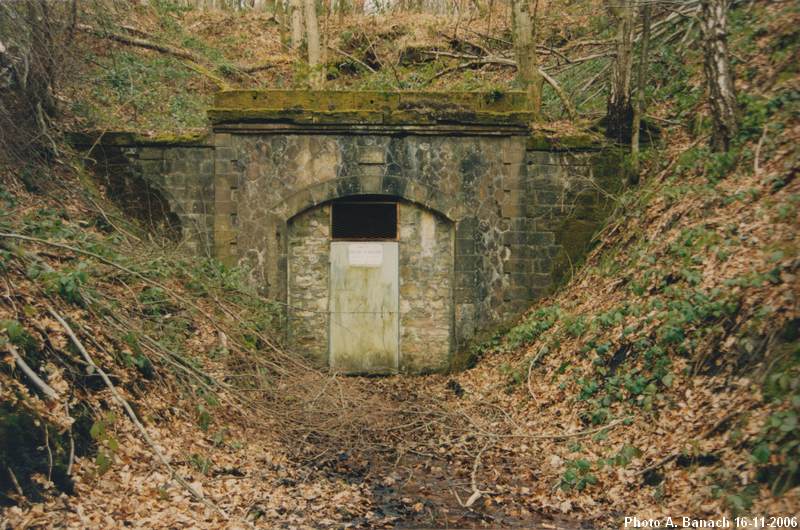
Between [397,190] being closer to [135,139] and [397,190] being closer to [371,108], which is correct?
[371,108]

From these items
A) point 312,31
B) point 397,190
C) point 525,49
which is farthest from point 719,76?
point 312,31

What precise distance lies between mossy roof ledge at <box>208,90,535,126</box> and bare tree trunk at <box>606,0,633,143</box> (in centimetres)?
138

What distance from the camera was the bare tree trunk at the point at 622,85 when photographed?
11.0 m

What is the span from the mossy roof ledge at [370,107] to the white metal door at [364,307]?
205cm

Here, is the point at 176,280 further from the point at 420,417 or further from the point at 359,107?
the point at 359,107

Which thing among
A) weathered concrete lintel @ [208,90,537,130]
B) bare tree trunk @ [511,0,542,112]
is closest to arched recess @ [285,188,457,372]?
weathered concrete lintel @ [208,90,537,130]

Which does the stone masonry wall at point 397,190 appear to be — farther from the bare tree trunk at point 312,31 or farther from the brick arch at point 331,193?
the bare tree trunk at point 312,31

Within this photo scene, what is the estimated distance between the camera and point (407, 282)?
1126 cm

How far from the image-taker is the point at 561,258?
1102 centimetres

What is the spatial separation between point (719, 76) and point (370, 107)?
16.5 feet

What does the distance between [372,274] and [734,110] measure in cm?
578

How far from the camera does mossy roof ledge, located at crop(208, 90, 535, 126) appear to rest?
10.8m

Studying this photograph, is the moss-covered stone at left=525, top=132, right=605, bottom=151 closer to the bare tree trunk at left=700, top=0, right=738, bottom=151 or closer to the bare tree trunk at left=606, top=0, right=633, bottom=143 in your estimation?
the bare tree trunk at left=606, top=0, right=633, bottom=143

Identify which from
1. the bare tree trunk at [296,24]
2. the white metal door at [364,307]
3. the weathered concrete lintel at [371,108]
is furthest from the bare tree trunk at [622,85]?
the bare tree trunk at [296,24]
